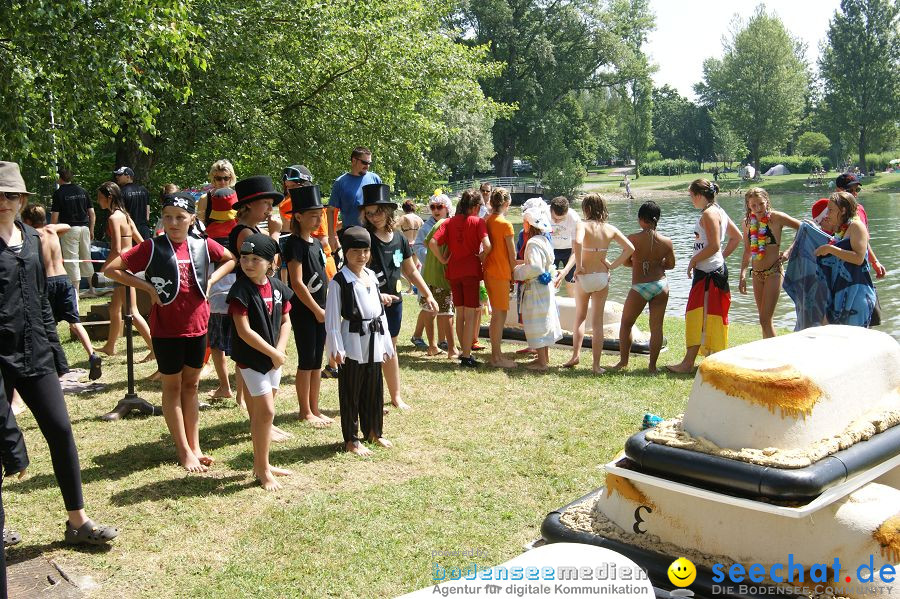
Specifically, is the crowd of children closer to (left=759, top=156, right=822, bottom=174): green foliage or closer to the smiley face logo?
the smiley face logo

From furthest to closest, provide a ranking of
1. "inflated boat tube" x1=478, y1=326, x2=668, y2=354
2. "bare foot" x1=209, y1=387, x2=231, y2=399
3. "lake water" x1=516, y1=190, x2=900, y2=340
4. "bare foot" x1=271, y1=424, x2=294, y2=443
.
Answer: "lake water" x1=516, y1=190, x2=900, y2=340
"inflated boat tube" x1=478, y1=326, x2=668, y2=354
"bare foot" x1=209, y1=387, x2=231, y2=399
"bare foot" x1=271, y1=424, x2=294, y2=443

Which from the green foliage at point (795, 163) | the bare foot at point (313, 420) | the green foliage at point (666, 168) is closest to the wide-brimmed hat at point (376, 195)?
the bare foot at point (313, 420)

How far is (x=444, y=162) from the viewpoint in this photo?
52844 millimetres

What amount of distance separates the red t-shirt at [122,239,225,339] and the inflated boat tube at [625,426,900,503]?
9.70ft

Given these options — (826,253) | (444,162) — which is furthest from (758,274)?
(444,162)

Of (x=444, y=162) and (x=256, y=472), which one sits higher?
(x=444, y=162)

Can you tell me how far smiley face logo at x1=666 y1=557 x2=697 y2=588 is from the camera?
373cm

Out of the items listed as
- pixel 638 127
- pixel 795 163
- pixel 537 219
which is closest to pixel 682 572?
pixel 537 219

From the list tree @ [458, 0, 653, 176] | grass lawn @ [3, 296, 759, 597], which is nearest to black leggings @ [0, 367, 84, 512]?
grass lawn @ [3, 296, 759, 597]

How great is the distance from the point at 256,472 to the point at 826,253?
5413 mm

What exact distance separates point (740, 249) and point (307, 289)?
26.4 m

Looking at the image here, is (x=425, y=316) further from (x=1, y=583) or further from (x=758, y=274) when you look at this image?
(x=1, y=583)

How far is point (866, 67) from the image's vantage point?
2670 inches

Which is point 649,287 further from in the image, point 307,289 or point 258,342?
point 258,342
